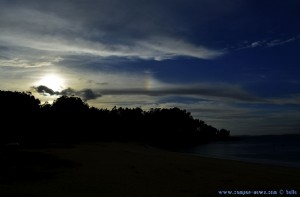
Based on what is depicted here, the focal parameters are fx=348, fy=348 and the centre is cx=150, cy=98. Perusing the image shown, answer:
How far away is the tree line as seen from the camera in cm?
6619

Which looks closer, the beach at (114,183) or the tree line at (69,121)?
the beach at (114,183)

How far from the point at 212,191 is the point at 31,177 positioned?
8.94 m

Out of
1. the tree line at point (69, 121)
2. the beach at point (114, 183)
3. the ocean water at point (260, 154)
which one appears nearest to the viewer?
the beach at point (114, 183)

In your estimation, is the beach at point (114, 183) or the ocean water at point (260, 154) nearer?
the beach at point (114, 183)

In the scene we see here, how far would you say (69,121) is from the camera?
99.1 m

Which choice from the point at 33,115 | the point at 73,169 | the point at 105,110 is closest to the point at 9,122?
the point at 33,115

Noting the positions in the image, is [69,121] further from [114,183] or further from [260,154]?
[114,183]

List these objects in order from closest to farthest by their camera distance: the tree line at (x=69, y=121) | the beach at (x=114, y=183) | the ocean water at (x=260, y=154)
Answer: the beach at (x=114, y=183), the ocean water at (x=260, y=154), the tree line at (x=69, y=121)

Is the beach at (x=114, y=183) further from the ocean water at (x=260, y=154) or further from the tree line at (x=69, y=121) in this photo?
the tree line at (x=69, y=121)

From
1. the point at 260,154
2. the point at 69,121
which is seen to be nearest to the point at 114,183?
the point at 260,154

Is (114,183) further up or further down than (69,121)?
further down

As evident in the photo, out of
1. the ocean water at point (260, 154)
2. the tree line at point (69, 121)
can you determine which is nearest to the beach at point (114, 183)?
the ocean water at point (260, 154)

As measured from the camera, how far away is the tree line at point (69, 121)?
2606 inches

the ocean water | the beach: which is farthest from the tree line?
the beach
